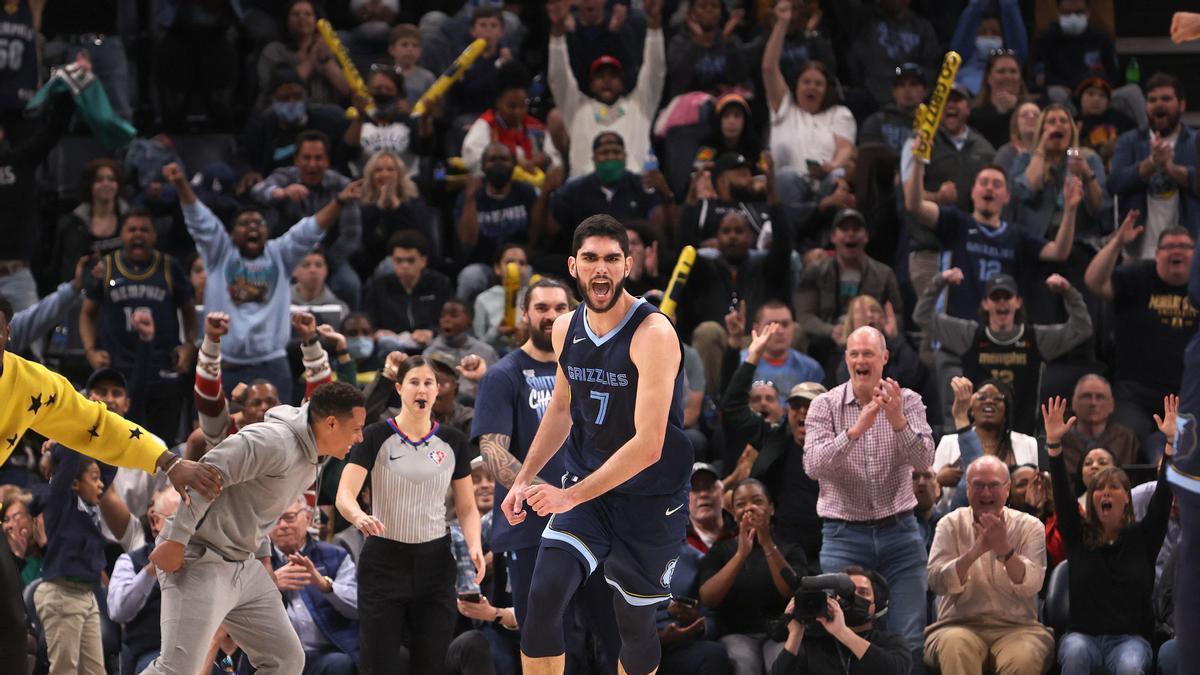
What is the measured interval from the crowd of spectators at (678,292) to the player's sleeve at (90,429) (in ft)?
3.45

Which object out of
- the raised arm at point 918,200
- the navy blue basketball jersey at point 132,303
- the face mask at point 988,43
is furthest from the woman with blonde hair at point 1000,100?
the navy blue basketball jersey at point 132,303

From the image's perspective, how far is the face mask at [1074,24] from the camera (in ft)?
49.6

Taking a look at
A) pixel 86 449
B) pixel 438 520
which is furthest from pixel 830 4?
pixel 86 449

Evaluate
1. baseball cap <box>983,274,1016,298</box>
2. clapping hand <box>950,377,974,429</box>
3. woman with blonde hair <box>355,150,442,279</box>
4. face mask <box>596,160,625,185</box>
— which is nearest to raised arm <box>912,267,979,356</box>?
baseball cap <box>983,274,1016,298</box>

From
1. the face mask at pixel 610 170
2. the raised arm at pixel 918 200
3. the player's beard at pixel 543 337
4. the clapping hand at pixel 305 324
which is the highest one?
the face mask at pixel 610 170

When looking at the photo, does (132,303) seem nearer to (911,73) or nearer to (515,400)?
(515,400)

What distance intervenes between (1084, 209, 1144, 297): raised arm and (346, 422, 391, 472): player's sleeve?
5.83m

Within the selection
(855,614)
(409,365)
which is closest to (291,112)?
(409,365)

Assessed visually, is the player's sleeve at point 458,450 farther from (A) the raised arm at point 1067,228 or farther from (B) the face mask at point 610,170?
(A) the raised arm at point 1067,228

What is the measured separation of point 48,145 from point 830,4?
741cm

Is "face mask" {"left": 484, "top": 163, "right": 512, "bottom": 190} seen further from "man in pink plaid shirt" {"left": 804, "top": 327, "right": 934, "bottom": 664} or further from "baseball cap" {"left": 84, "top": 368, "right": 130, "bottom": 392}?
"man in pink plaid shirt" {"left": 804, "top": 327, "right": 934, "bottom": 664}

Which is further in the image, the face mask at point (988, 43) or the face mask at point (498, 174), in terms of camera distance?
the face mask at point (988, 43)

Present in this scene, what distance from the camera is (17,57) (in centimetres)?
1391

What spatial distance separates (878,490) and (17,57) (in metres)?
8.62
